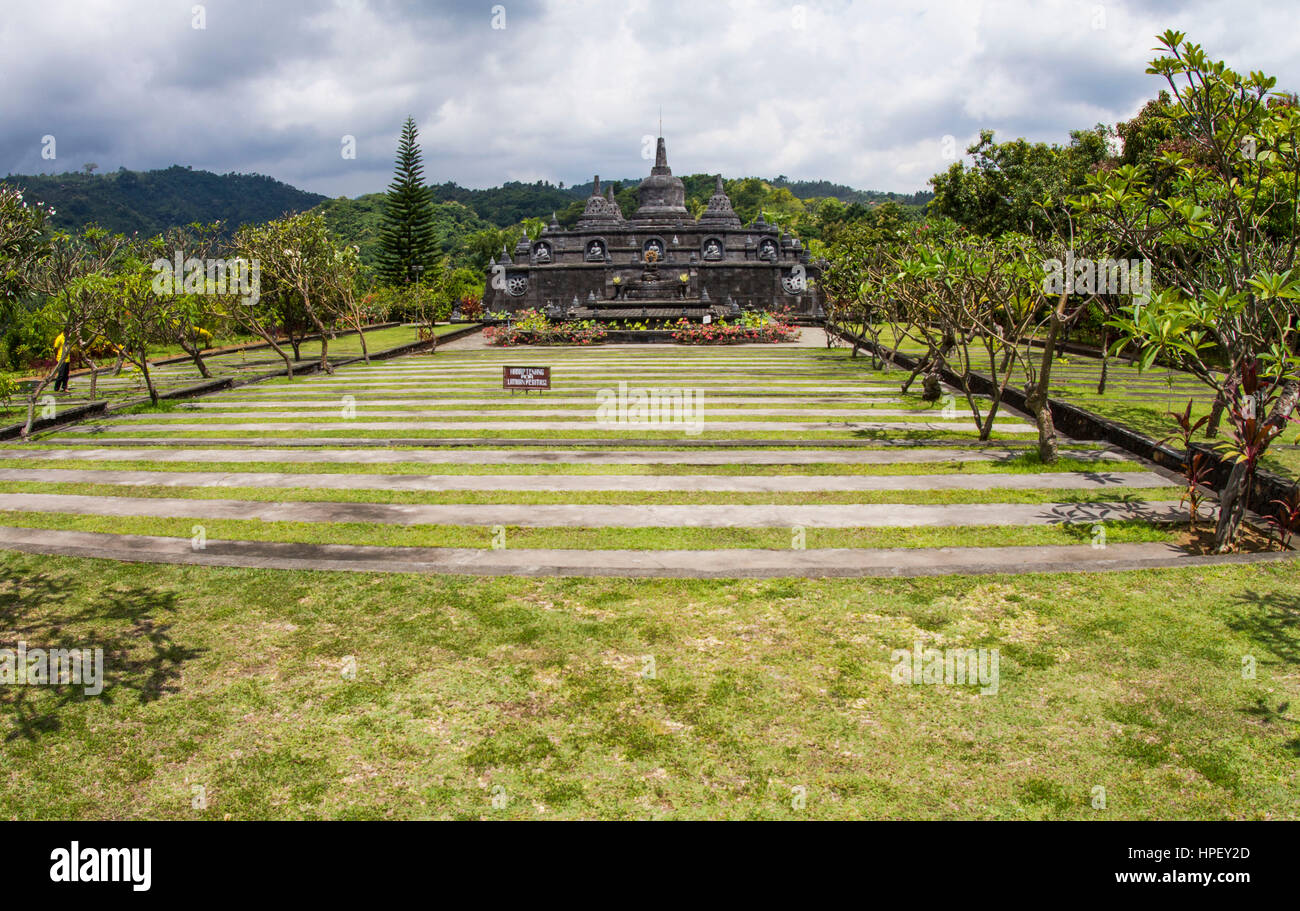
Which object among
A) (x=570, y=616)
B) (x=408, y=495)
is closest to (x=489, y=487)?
(x=408, y=495)

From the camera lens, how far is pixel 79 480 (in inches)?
597

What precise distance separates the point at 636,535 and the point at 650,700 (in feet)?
15.1

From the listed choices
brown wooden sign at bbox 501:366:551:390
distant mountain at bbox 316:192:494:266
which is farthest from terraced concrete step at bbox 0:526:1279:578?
distant mountain at bbox 316:192:494:266

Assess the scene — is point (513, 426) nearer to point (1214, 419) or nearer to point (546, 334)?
point (1214, 419)

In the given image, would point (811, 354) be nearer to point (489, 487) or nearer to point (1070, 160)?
point (1070, 160)

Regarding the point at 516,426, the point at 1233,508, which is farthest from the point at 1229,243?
the point at 516,426

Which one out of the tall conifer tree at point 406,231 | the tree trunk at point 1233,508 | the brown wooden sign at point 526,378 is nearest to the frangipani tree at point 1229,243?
the tree trunk at point 1233,508

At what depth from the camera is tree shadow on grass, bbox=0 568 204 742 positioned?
7297 mm

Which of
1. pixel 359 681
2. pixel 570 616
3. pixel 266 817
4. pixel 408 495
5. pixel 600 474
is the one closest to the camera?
pixel 266 817

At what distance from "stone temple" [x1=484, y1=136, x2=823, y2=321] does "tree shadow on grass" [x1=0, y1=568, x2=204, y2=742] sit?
139 feet

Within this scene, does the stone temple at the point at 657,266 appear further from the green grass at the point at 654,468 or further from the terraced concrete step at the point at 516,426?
the green grass at the point at 654,468

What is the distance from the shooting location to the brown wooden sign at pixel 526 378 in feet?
78.7

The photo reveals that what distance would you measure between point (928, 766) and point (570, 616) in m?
4.18

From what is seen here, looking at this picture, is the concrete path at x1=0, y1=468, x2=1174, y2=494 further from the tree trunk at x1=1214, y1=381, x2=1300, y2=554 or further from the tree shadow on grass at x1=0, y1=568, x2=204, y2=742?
the tree shadow on grass at x1=0, y1=568, x2=204, y2=742
